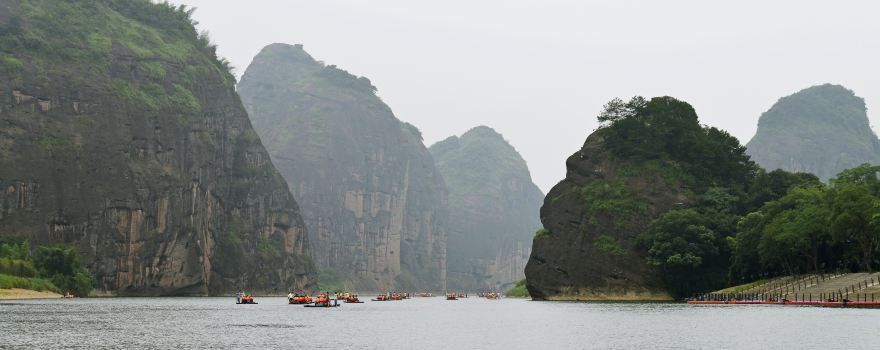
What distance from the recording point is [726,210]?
154 m

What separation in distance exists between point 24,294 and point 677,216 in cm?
10055

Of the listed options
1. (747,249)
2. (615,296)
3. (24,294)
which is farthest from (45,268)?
(747,249)

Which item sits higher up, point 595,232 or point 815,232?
point 595,232

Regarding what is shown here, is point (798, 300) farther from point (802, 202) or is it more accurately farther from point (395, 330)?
point (395, 330)

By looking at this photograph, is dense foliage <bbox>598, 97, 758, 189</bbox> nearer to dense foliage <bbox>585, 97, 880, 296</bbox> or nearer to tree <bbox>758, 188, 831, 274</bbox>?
dense foliage <bbox>585, 97, 880, 296</bbox>

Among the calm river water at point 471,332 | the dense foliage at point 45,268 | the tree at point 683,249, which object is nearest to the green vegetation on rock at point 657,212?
the tree at point 683,249

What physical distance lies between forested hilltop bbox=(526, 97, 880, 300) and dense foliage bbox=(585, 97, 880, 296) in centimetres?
20

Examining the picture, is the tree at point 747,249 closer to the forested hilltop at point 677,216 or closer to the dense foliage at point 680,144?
the forested hilltop at point 677,216

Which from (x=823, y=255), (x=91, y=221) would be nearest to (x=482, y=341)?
(x=823, y=255)

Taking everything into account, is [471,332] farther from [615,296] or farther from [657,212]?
[657,212]

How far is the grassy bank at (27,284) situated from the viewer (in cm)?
14950

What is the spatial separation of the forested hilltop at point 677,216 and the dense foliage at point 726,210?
0.20m

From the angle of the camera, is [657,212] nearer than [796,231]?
No

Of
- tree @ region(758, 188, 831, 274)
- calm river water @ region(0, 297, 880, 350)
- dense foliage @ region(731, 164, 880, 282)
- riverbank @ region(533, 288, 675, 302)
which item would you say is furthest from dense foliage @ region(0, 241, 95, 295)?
tree @ region(758, 188, 831, 274)
